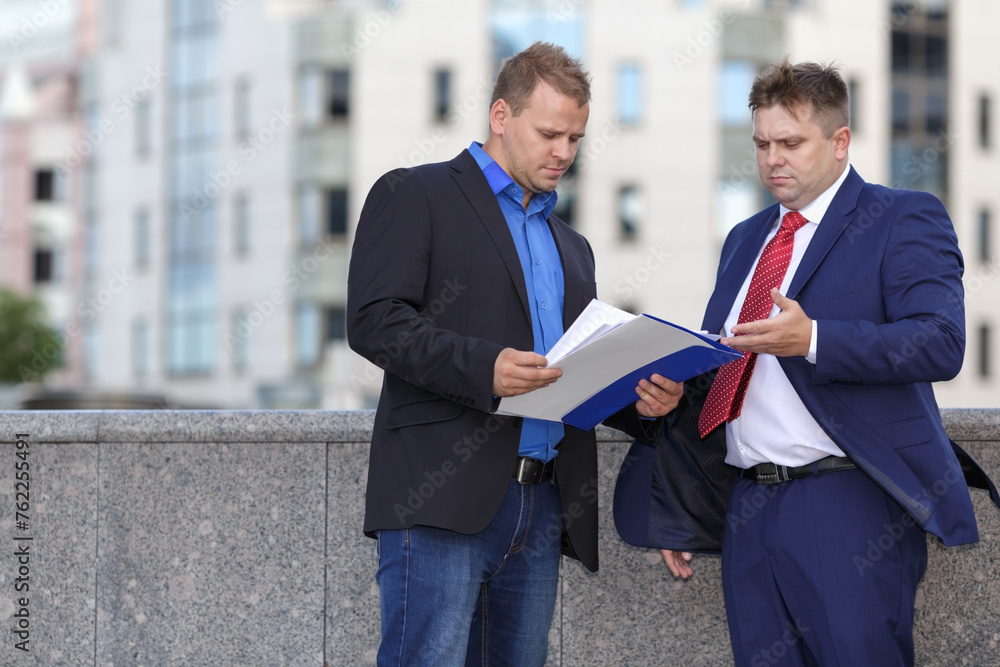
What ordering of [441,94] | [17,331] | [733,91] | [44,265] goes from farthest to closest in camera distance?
[44,265]
[17,331]
[441,94]
[733,91]

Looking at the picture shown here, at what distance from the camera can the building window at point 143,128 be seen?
3778cm

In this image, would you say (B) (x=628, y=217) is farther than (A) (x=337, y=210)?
No

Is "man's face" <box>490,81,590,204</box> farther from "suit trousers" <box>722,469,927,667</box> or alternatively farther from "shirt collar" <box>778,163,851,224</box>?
"suit trousers" <box>722,469,927,667</box>

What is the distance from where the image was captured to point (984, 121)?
34.8m

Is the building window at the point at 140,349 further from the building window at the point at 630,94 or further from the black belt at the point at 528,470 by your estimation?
the black belt at the point at 528,470

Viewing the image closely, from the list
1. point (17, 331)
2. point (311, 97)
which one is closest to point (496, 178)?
point (311, 97)

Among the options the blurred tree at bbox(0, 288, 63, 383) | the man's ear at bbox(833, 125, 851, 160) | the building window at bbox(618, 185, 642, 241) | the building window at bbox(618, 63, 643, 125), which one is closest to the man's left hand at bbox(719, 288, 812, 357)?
the man's ear at bbox(833, 125, 851, 160)

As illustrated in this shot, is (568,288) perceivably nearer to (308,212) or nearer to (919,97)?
(308,212)

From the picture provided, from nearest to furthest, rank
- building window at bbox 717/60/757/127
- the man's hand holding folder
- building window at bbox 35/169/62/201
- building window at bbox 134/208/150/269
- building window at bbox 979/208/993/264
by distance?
the man's hand holding folder → building window at bbox 717/60/757/127 → building window at bbox 979/208/993/264 → building window at bbox 134/208/150/269 → building window at bbox 35/169/62/201

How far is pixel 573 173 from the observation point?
1231 inches

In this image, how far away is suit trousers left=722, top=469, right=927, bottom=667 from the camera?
3418 mm

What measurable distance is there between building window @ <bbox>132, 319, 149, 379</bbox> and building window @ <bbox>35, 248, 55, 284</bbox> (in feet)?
39.1

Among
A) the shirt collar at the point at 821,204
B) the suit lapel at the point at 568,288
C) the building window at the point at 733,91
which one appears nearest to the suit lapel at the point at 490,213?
the suit lapel at the point at 568,288

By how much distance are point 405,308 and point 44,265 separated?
1913 inches
